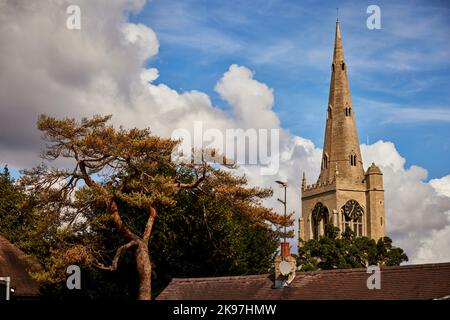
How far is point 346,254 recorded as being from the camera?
6981cm

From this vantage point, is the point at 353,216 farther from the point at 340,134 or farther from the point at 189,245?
the point at 189,245

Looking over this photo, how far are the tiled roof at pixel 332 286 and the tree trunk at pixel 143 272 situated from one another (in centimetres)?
209

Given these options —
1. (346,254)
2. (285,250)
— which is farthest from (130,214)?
(346,254)

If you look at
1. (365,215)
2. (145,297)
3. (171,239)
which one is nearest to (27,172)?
(145,297)

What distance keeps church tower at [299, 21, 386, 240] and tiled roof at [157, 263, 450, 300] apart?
90188 mm

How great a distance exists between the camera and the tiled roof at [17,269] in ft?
151

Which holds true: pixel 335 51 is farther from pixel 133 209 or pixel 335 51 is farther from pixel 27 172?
pixel 27 172

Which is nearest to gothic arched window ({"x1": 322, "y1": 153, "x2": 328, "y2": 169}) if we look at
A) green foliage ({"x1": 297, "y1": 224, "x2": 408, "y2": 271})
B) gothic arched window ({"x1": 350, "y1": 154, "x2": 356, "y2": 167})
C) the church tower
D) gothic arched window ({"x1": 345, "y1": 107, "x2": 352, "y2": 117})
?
the church tower

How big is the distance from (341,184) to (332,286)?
96.5 metres

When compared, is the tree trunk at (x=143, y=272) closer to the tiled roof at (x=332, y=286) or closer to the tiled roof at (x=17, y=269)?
the tiled roof at (x=332, y=286)

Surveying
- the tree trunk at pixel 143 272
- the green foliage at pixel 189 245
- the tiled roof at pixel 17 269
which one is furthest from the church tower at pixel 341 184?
the tree trunk at pixel 143 272

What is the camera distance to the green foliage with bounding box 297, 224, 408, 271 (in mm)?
68688
